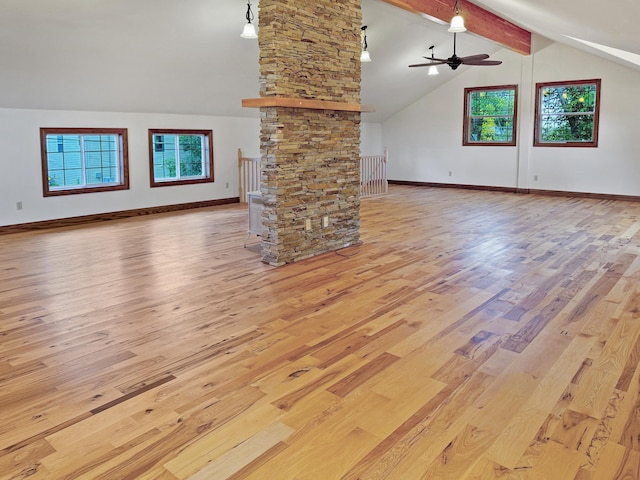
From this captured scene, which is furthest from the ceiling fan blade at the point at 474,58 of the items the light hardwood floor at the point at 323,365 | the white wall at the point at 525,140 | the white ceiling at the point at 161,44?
the light hardwood floor at the point at 323,365

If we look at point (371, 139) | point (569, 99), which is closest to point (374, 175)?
point (371, 139)

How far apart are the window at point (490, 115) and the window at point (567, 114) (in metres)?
0.55

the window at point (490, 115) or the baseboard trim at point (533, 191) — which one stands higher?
the window at point (490, 115)

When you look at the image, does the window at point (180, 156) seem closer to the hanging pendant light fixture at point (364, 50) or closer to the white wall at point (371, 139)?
the hanging pendant light fixture at point (364, 50)

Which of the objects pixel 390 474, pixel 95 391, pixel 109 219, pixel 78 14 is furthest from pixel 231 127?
pixel 390 474

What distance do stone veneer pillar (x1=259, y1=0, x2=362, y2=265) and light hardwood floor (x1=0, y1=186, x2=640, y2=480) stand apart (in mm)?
375

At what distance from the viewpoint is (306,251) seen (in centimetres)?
534

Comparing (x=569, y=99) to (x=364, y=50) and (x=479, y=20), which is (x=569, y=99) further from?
(x=364, y=50)

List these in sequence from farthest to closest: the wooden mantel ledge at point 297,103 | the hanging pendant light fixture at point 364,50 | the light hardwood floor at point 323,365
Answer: the hanging pendant light fixture at point 364,50 → the wooden mantel ledge at point 297,103 → the light hardwood floor at point 323,365

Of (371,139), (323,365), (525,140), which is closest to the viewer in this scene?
(323,365)

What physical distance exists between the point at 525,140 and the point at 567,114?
Result: 0.93 metres

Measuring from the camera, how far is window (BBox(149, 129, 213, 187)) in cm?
866

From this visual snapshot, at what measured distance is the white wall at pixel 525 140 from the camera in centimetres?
978

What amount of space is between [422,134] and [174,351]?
417 inches
